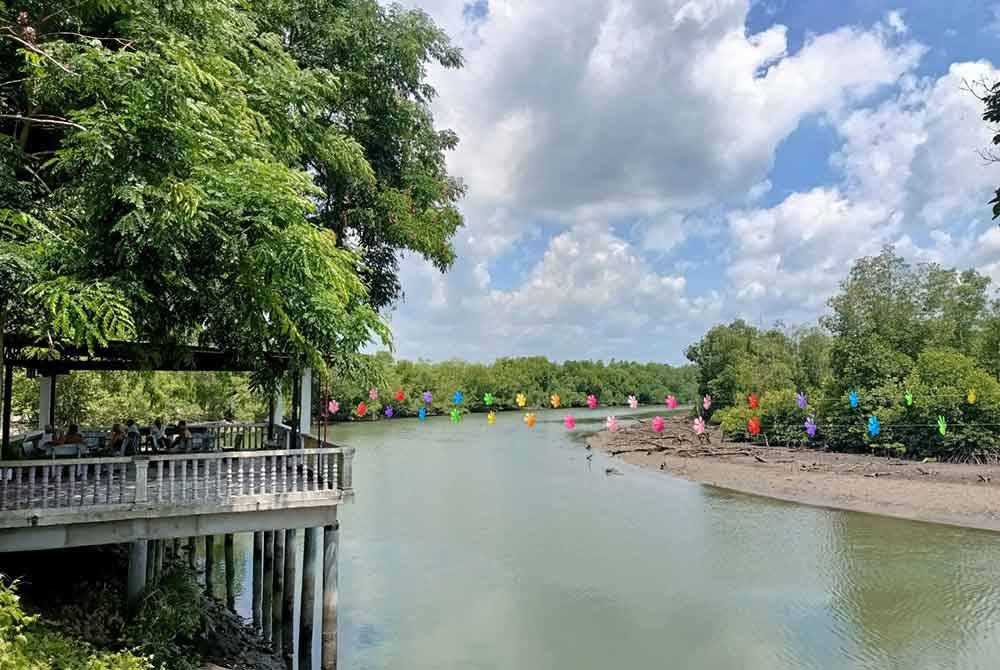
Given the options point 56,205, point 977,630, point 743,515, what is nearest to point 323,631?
point 56,205

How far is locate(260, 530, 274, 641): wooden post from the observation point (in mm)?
12461

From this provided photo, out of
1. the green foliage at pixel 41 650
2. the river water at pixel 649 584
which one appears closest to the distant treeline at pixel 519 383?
the river water at pixel 649 584

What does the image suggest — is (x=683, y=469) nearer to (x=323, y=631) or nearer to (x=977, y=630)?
(x=977, y=630)

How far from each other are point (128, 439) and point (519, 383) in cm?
6926

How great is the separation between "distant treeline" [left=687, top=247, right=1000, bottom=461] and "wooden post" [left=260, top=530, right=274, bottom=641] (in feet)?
90.3

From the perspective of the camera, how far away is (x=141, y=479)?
7734mm

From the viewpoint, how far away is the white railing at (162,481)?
752 centimetres

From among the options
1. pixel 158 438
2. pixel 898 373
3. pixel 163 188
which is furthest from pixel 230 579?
pixel 898 373

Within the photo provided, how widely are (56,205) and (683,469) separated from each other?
3104 cm

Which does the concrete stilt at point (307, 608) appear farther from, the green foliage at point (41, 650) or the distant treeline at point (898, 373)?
the distant treeline at point (898, 373)

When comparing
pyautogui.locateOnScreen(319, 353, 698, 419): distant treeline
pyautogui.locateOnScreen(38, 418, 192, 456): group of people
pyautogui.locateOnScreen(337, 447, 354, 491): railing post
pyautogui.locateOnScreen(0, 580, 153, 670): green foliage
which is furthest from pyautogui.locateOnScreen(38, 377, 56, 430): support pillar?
pyautogui.locateOnScreen(319, 353, 698, 419): distant treeline

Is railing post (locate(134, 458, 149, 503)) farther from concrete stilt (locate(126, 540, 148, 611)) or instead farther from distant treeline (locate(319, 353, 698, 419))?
distant treeline (locate(319, 353, 698, 419))

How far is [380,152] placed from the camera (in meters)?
13.9

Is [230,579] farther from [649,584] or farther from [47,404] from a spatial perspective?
[649,584]
